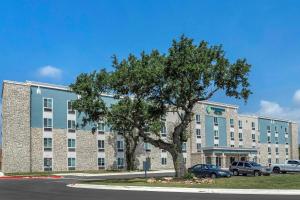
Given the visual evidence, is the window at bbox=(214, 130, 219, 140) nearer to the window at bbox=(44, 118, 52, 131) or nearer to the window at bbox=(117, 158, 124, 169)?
the window at bbox=(117, 158, 124, 169)

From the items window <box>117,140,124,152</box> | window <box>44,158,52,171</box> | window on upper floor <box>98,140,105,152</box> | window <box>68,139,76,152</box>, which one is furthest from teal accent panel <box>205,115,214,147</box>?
window <box>44,158,52,171</box>

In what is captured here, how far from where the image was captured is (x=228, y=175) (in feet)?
152

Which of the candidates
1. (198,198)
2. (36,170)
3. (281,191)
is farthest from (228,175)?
(36,170)

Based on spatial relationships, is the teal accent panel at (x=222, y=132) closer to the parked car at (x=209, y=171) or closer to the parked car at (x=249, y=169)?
the parked car at (x=249, y=169)

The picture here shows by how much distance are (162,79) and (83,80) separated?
6220mm

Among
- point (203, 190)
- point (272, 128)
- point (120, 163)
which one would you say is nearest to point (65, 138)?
point (120, 163)

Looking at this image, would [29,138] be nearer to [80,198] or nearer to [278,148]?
[80,198]

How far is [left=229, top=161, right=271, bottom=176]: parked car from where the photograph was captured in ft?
166

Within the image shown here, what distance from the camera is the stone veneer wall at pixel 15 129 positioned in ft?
204

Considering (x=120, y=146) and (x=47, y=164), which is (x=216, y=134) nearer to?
(x=120, y=146)

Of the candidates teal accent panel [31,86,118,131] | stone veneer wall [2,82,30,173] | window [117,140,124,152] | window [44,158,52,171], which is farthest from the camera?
window [117,140,124,152]

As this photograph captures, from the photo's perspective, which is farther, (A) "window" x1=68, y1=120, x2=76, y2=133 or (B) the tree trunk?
(A) "window" x1=68, y1=120, x2=76, y2=133

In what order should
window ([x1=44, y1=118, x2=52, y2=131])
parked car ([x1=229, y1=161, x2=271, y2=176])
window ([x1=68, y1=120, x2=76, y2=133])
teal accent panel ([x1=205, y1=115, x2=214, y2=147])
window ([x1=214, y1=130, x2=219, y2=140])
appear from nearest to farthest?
parked car ([x1=229, y1=161, x2=271, y2=176]) → window ([x1=44, y1=118, x2=52, y2=131]) → window ([x1=68, y1=120, x2=76, y2=133]) → teal accent panel ([x1=205, y1=115, x2=214, y2=147]) → window ([x1=214, y1=130, x2=219, y2=140])

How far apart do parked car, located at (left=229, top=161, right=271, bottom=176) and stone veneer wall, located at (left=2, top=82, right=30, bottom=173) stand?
2636 centimetres
